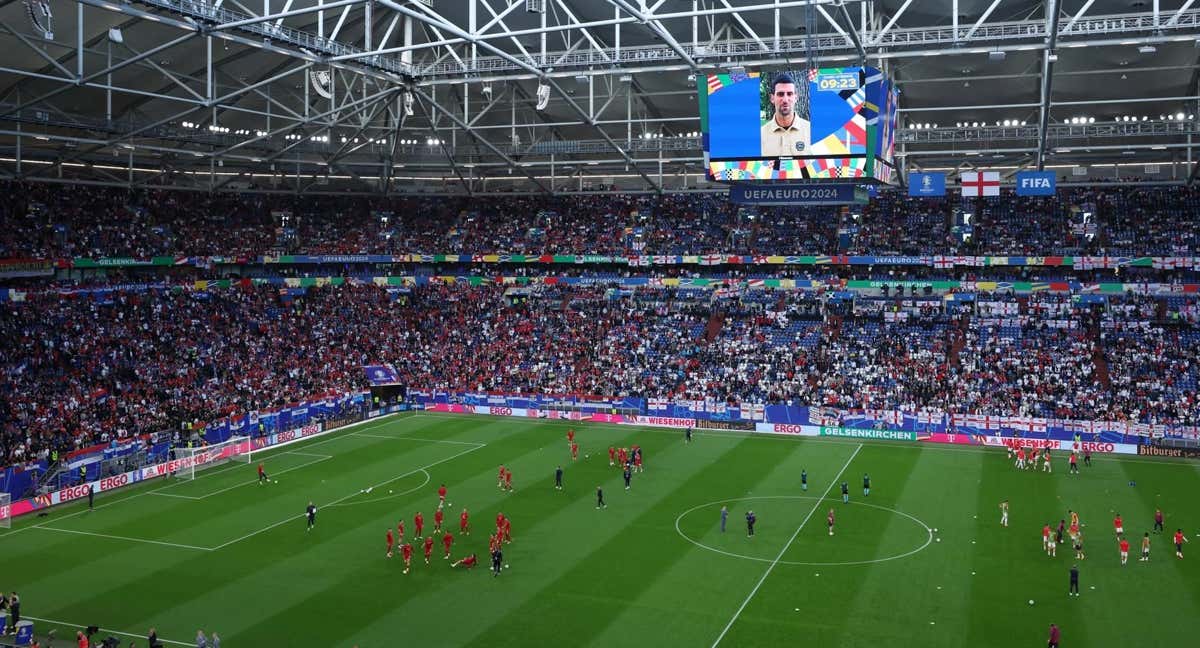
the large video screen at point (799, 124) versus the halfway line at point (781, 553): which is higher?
the large video screen at point (799, 124)

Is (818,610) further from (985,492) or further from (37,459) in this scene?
(37,459)

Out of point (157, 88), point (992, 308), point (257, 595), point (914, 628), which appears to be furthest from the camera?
point (992, 308)

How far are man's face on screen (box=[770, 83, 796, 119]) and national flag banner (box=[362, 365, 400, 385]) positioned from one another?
33.9 m

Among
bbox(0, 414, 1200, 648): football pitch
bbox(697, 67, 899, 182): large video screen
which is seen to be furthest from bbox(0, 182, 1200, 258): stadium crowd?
bbox(697, 67, 899, 182): large video screen

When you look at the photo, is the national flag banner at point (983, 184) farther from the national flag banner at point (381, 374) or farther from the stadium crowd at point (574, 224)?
the national flag banner at point (381, 374)

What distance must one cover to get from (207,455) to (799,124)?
2892 centimetres

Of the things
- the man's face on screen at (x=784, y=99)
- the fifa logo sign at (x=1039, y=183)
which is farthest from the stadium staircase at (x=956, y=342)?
the man's face on screen at (x=784, y=99)

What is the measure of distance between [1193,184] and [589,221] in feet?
127

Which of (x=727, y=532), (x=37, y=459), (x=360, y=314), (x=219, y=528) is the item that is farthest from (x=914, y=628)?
(x=360, y=314)

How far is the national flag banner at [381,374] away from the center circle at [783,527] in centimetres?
2838

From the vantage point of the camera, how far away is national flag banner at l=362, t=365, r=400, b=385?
195ft

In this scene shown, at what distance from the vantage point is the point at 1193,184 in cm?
5972

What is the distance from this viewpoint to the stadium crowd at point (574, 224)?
59.1 meters

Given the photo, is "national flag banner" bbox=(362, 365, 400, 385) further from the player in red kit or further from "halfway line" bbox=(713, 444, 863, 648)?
the player in red kit
